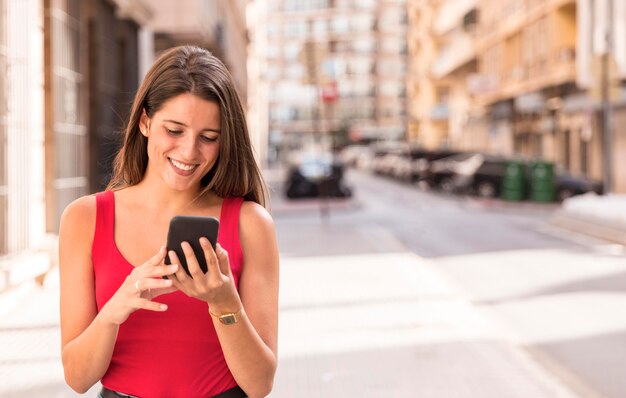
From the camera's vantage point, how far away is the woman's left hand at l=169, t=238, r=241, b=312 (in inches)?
76.2

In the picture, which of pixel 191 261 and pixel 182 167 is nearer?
pixel 191 261

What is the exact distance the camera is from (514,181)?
31.1 meters

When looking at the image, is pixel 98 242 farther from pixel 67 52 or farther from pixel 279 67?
pixel 279 67

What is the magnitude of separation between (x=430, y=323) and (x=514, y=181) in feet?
76.3

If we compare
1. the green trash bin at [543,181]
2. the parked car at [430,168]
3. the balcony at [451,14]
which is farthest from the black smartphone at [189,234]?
the balcony at [451,14]

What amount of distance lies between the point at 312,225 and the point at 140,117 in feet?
64.5

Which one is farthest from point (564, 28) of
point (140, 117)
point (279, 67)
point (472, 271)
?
point (279, 67)

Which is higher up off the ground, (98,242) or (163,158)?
(163,158)

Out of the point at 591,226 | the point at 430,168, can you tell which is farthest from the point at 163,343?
the point at 430,168

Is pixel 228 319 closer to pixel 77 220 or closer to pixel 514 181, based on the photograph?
pixel 77 220

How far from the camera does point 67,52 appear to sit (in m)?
14.0

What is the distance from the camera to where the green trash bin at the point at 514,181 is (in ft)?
102

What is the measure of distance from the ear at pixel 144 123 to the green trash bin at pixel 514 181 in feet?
96.3

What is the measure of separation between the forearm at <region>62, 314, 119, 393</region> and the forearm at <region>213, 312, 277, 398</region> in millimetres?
234
